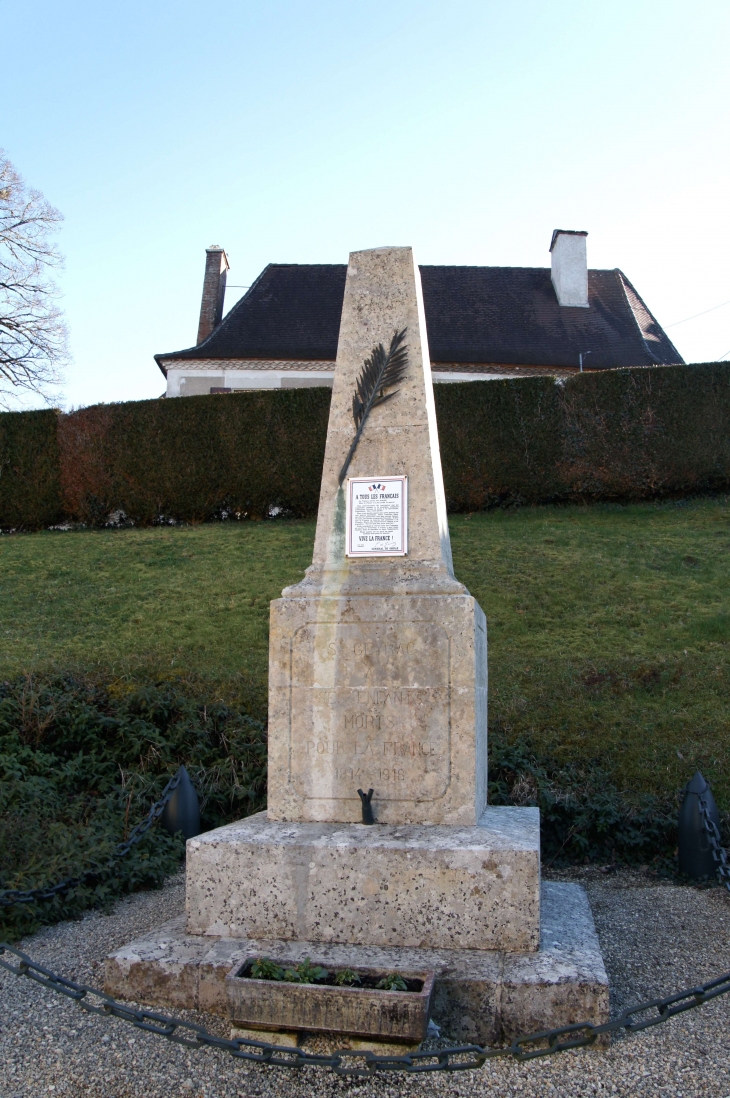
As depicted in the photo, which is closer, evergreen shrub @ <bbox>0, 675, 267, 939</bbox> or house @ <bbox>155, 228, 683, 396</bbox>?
evergreen shrub @ <bbox>0, 675, 267, 939</bbox>

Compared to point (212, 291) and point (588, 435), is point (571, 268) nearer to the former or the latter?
point (212, 291)

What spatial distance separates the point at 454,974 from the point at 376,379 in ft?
8.55

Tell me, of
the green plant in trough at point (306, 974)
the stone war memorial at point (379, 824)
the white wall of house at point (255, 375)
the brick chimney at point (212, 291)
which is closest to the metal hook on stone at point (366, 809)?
the stone war memorial at point (379, 824)

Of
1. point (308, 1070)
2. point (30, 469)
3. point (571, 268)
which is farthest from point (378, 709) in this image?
point (571, 268)

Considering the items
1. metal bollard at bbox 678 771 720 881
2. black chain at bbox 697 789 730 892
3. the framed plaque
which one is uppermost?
the framed plaque

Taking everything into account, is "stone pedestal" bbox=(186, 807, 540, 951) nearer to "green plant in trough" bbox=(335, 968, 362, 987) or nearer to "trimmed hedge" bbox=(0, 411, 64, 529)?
"green plant in trough" bbox=(335, 968, 362, 987)

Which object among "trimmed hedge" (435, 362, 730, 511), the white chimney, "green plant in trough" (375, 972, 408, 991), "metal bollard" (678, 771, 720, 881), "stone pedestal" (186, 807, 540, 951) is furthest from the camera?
the white chimney

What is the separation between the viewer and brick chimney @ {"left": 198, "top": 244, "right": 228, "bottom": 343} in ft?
83.7

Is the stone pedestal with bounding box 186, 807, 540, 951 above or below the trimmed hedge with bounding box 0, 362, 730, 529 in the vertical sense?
below

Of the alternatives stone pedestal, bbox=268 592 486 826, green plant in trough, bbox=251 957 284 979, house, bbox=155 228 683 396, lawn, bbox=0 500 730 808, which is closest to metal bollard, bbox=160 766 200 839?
lawn, bbox=0 500 730 808

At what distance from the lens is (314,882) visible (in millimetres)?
3512

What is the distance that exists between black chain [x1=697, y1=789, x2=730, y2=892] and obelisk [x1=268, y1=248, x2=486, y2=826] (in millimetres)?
1160

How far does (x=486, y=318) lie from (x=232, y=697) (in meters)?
18.5

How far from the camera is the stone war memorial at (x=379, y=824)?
3.04 meters
